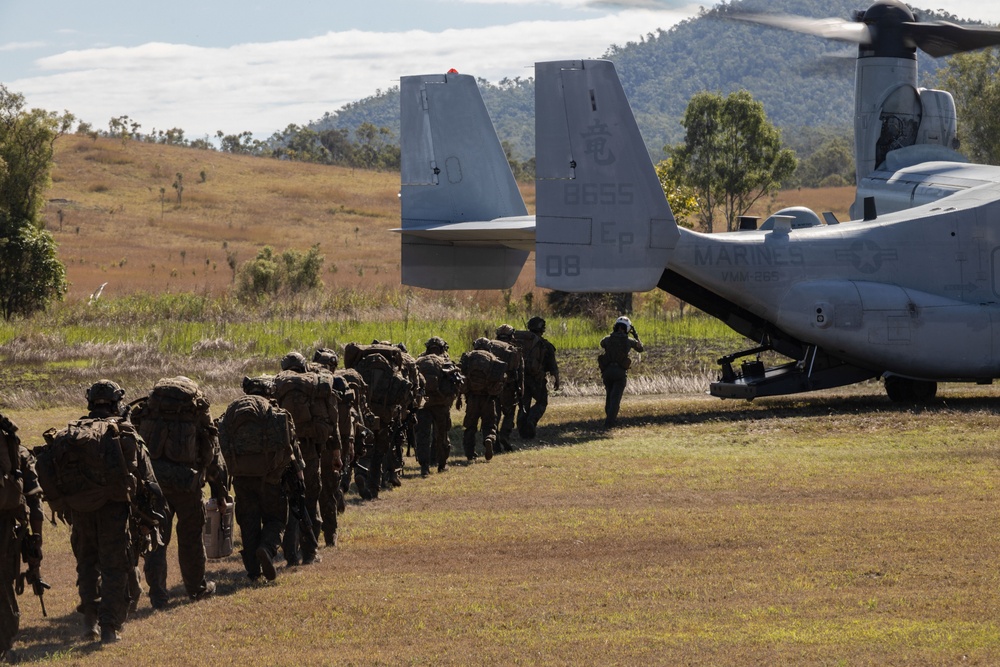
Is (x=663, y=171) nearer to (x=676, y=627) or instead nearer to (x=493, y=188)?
(x=493, y=188)

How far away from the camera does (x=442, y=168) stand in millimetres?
23781

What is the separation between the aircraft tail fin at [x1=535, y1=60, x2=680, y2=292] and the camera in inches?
785

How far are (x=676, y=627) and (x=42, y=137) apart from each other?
33.8 meters

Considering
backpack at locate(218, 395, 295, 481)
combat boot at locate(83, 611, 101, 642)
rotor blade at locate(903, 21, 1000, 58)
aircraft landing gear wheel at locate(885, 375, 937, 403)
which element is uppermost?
rotor blade at locate(903, 21, 1000, 58)

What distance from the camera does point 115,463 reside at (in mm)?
8680

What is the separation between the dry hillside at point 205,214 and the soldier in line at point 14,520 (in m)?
40.8

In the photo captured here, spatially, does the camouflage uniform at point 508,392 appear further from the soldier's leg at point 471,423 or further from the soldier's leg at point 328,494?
the soldier's leg at point 328,494

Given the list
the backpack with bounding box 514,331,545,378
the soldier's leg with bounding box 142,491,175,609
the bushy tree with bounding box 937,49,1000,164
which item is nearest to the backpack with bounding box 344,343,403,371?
the backpack with bounding box 514,331,545,378

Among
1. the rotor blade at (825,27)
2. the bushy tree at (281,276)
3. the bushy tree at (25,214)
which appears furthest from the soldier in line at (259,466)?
the bushy tree at (281,276)

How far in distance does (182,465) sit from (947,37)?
19.7m

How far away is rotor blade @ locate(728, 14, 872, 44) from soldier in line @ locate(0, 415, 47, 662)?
58.8 feet

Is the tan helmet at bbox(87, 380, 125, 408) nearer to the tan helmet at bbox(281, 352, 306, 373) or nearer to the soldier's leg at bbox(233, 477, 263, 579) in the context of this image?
the soldier's leg at bbox(233, 477, 263, 579)

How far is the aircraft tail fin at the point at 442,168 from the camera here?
23.8m

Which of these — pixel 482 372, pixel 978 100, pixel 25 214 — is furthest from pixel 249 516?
pixel 978 100
